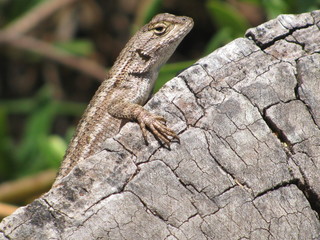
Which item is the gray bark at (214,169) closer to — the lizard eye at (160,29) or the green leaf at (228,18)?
the lizard eye at (160,29)

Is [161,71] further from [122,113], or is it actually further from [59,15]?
[59,15]

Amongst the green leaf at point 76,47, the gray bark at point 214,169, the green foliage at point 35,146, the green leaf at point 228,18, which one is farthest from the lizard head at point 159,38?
the green leaf at point 76,47

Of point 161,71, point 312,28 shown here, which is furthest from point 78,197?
point 161,71

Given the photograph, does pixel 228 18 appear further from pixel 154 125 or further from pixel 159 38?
pixel 154 125

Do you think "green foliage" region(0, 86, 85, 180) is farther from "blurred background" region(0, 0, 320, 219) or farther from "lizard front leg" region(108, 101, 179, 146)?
"lizard front leg" region(108, 101, 179, 146)

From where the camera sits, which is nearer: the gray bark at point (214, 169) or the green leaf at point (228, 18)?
the gray bark at point (214, 169)

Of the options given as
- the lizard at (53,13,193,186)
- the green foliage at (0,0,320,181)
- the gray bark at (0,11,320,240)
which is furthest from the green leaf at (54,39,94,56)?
the gray bark at (0,11,320,240)

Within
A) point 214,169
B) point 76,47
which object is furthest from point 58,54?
point 214,169
